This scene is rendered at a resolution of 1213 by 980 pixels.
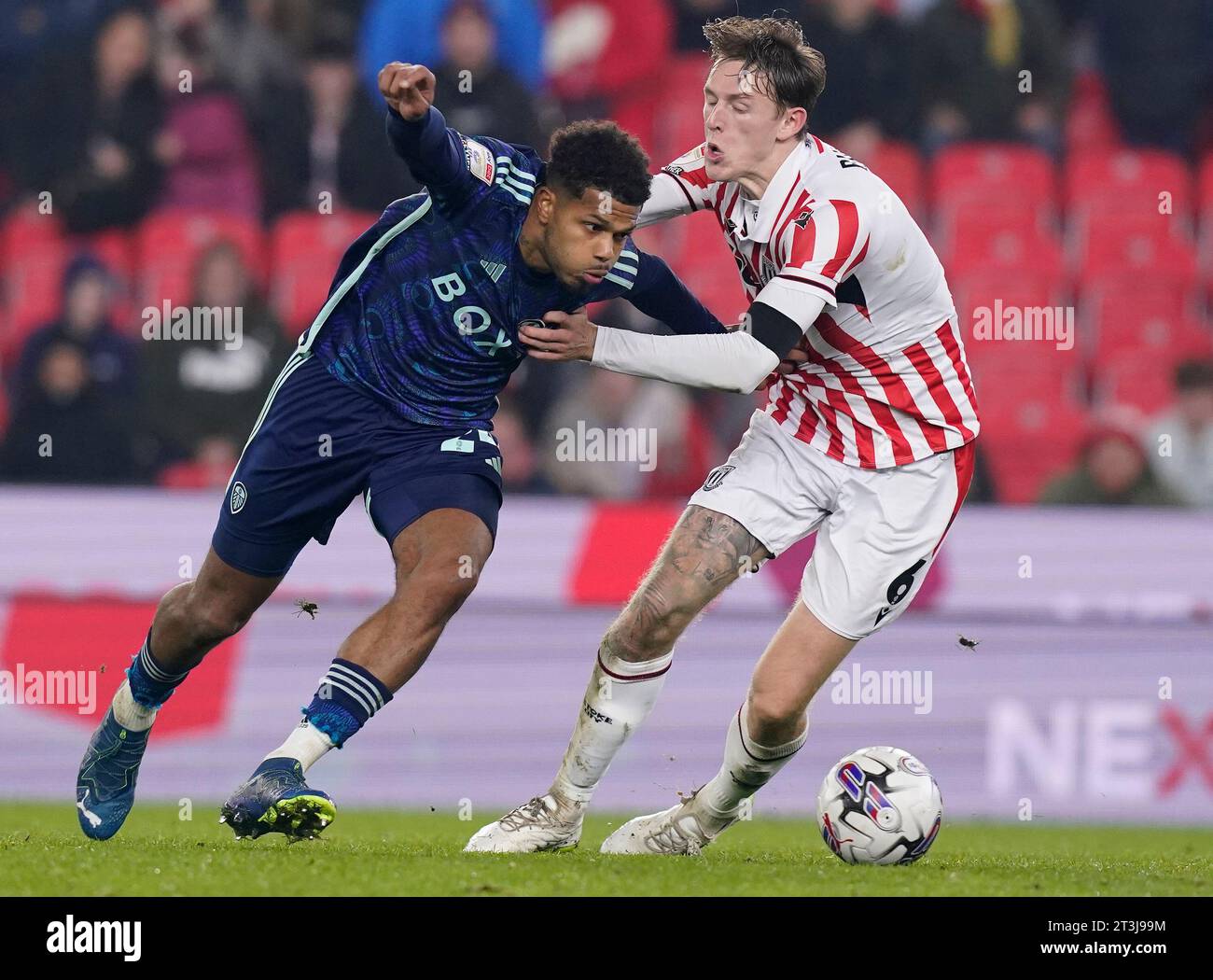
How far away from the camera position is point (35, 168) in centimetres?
1109

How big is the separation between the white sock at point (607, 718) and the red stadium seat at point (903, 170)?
6539 millimetres

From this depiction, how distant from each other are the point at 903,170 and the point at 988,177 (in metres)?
0.60

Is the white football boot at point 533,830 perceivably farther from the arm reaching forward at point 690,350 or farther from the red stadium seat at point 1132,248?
the red stadium seat at point 1132,248

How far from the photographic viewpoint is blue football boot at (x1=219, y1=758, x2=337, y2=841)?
4.71 m

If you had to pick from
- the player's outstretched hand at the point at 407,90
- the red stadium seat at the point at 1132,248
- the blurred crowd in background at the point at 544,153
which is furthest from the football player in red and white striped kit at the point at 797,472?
the red stadium seat at the point at 1132,248

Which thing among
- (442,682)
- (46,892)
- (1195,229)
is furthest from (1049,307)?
(46,892)

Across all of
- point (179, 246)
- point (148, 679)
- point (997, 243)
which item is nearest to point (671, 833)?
point (148, 679)

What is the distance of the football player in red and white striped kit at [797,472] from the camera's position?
17.9ft

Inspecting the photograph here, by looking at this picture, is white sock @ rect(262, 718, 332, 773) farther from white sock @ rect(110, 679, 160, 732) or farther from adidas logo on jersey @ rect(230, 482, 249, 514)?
white sock @ rect(110, 679, 160, 732)

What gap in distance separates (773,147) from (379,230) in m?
1.32

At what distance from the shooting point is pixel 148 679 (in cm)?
584

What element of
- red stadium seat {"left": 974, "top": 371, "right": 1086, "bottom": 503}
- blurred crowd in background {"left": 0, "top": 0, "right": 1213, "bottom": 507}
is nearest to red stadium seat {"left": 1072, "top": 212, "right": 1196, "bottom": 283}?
blurred crowd in background {"left": 0, "top": 0, "right": 1213, "bottom": 507}

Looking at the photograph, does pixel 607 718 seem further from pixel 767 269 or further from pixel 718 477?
pixel 767 269

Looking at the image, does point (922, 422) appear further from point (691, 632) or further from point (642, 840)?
point (691, 632)
